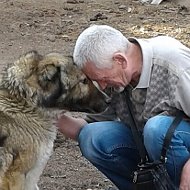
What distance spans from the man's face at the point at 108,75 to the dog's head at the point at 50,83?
1.34 ft

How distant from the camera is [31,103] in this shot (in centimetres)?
545

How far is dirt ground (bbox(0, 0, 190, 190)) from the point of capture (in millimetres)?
10642

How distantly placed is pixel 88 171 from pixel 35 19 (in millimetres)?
6213

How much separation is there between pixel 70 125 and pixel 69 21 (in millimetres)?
6451

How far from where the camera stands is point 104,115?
560 cm

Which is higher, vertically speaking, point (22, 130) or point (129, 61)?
point (129, 61)

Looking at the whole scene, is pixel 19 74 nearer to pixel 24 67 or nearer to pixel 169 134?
pixel 24 67

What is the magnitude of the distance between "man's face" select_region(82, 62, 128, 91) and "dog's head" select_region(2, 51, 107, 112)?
41cm

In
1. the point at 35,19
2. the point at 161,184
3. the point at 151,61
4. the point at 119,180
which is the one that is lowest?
the point at 35,19

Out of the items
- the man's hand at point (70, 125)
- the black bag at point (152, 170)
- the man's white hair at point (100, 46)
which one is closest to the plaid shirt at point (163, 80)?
the black bag at point (152, 170)

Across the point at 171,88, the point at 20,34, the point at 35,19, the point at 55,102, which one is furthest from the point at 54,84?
the point at 35,19

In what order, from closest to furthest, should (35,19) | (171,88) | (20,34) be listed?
(171,88) → (20,34) → (35,19)

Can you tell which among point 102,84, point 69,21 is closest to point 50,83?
point 102,84

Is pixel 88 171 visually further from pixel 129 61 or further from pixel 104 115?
pixel 129 61
